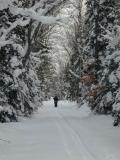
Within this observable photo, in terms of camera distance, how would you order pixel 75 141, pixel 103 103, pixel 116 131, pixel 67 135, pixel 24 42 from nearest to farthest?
pixel 75 141 → pixel 67 135 → pixel 116 131 → pixel 103 103 → pixel 24 42

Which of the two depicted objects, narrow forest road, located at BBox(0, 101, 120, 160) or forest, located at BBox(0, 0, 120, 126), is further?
forest, located at BBox(0, 0, 120, 126)

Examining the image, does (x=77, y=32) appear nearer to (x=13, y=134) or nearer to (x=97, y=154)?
(x=13, y=134)

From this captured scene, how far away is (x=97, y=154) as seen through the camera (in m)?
13.0

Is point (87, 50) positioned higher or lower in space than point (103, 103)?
higher

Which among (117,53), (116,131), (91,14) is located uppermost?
(91,14)

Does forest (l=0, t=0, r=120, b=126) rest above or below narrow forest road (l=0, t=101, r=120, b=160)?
above

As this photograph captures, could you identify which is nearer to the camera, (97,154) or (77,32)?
(97,154)

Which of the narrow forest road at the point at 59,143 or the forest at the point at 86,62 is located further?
the forest at the point at 86,62

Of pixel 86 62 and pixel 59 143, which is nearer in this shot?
pixel 59 143

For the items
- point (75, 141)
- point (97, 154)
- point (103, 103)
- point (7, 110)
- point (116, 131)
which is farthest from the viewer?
point (103, 103)

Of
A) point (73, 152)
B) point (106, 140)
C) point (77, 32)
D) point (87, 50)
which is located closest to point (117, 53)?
point (106, 140)

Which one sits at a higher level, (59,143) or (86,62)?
(86,62)

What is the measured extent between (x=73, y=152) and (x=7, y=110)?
1070 centimetres

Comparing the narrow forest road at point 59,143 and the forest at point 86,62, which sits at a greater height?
the forest at point 86,62
